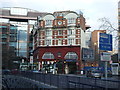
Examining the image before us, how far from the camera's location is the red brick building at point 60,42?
6994 cm

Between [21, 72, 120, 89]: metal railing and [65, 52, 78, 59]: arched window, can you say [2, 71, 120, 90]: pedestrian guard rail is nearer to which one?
[21, 72, 120, 89]: metal railing

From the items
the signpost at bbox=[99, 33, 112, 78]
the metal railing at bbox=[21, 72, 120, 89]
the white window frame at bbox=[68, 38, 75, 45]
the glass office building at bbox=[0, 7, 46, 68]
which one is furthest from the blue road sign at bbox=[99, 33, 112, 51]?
the glass office building at bbox=[0, 7, 46, 68]

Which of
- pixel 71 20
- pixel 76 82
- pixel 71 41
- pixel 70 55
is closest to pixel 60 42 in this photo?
pixel 71 41

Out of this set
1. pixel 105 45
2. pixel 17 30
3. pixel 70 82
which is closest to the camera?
pixel 105 45

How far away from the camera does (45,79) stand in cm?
2241

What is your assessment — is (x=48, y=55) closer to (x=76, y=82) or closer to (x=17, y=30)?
(x=17, y=30)

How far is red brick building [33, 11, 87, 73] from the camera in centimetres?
6994

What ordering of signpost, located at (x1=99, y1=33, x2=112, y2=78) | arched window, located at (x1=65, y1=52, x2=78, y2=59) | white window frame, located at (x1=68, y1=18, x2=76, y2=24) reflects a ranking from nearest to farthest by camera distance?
1. signpost, located at (x1=99, y1=33, x2=112, y2=78)
2. arched window, located at (x1=65, y1=52, x2=78, y2=59)
3. white window frame, located at (x1=68, y1=18, x2=76, y2=24)

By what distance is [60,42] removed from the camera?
72438 mm

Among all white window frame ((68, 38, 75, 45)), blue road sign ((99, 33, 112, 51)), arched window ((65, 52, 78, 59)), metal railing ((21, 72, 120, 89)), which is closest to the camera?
metal railing ((21, 72, 120, 89))

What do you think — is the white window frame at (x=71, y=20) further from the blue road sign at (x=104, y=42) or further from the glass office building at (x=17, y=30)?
the blue road sign at (x=104, y=42)

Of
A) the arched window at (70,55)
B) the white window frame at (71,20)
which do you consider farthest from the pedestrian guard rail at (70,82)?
the white window frame at (71,20)

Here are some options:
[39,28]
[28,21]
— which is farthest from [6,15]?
[39,28]

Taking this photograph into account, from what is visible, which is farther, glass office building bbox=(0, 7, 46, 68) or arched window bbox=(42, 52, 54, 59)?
glass office building bbox=(0, 7, 46, 68)
